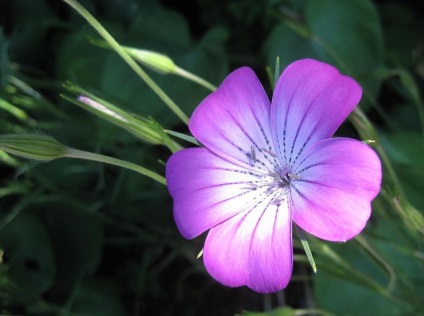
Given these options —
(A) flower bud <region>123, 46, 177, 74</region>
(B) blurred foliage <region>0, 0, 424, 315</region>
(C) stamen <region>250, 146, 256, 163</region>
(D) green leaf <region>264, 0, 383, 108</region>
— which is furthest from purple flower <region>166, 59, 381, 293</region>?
(D) green leaf <region>264, 0, 383, 108</region>

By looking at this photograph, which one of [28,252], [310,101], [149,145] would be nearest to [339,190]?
[310,101]

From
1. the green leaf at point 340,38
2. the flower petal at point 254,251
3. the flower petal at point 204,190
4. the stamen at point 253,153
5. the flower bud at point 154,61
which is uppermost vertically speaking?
the green leaf at point 340,38

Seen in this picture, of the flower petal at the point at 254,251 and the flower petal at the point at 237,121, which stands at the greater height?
the flower petal at the point at 237,121

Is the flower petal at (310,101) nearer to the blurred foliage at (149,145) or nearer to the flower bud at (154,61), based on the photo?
the flower bud at (154,61)

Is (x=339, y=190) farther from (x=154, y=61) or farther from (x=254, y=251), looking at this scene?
(x=154, y=61)

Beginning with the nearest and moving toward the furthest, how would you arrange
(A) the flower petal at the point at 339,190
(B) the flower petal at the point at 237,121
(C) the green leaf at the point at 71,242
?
1. (A) the flower petal at the point at 339,190
2. (B) the flower petal at the point at 237,121
3. (C) the green leaf at the point at 71,242

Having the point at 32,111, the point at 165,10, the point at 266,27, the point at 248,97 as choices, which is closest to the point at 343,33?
the point at 266,27

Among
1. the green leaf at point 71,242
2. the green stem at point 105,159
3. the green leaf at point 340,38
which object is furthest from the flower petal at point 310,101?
the green leaf at point 71,242
